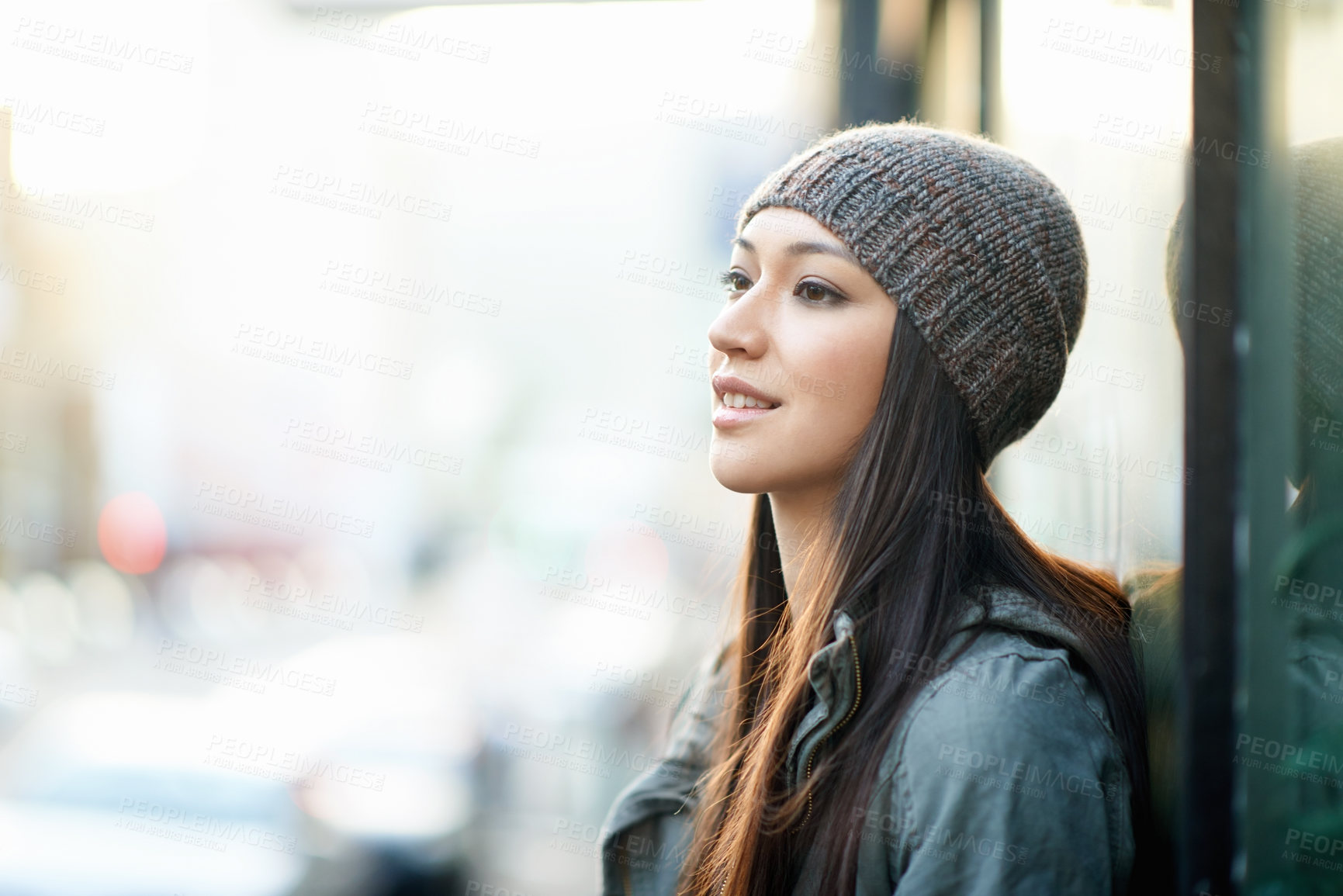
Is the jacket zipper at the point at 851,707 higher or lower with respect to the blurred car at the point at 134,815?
higher

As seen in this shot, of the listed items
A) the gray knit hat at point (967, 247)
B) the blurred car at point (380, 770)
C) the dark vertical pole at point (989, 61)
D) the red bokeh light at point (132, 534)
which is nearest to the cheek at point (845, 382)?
the gray knit hat at point (967, 247)

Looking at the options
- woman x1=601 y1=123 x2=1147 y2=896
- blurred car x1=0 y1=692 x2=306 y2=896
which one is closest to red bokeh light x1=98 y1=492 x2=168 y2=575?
blurred car x1=0 y1=692 x2=306 y2=896

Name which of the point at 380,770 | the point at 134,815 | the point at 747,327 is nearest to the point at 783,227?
the point at 747,327

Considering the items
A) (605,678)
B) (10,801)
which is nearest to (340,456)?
(605,678)

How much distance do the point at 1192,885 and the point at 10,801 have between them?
16.4ft

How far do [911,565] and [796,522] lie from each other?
0.32 m

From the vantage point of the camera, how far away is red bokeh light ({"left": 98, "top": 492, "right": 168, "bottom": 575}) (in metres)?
14.7

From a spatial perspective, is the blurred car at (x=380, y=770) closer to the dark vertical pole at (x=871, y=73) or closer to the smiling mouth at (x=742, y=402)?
the smiling mouth at (x=742, y=402)

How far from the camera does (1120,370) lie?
242cm

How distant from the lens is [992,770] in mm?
1395

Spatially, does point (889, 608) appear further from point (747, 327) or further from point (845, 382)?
point (747, 327)

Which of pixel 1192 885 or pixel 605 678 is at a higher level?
pixel 1192 885

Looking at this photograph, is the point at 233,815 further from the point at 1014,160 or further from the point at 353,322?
the point at 353,322

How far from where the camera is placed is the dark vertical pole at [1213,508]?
1.48m
